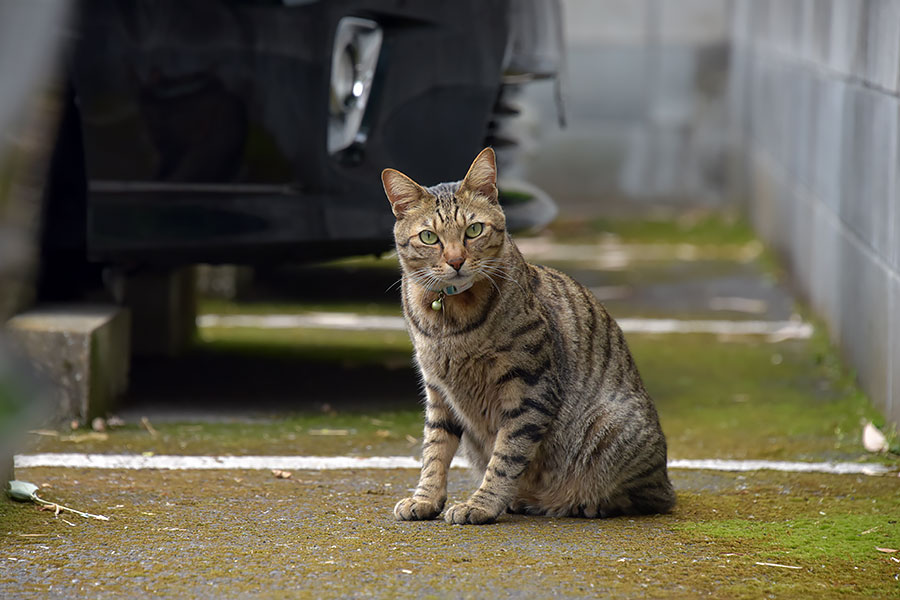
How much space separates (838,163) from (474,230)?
9.99ft

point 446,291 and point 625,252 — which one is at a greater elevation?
point 446,291

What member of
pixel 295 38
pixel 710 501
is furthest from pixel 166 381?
pixel 710 501

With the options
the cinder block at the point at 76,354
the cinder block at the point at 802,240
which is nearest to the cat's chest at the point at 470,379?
the cinder block at the point at 76,354

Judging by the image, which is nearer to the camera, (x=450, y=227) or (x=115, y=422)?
(x=450, y=227)

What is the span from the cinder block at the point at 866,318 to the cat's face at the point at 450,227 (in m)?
1.85

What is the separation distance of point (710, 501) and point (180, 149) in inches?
82.9

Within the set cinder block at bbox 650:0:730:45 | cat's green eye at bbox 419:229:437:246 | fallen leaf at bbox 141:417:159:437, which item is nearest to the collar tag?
cat's green eye at bbox 419:229:437:246

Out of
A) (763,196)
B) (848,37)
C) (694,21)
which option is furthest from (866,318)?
(694,21)

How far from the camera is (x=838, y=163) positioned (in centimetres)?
534

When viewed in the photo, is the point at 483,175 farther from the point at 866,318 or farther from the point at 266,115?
the point at 866,318

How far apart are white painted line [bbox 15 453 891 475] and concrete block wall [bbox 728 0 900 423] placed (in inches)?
18.3

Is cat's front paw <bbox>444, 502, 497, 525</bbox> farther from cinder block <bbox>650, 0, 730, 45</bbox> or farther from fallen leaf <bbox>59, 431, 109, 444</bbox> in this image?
cinder block <bbox>650, 0, 730, 45</bbox>

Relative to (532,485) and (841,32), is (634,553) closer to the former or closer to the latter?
(532,485)

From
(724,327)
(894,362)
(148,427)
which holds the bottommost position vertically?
(724,327)
